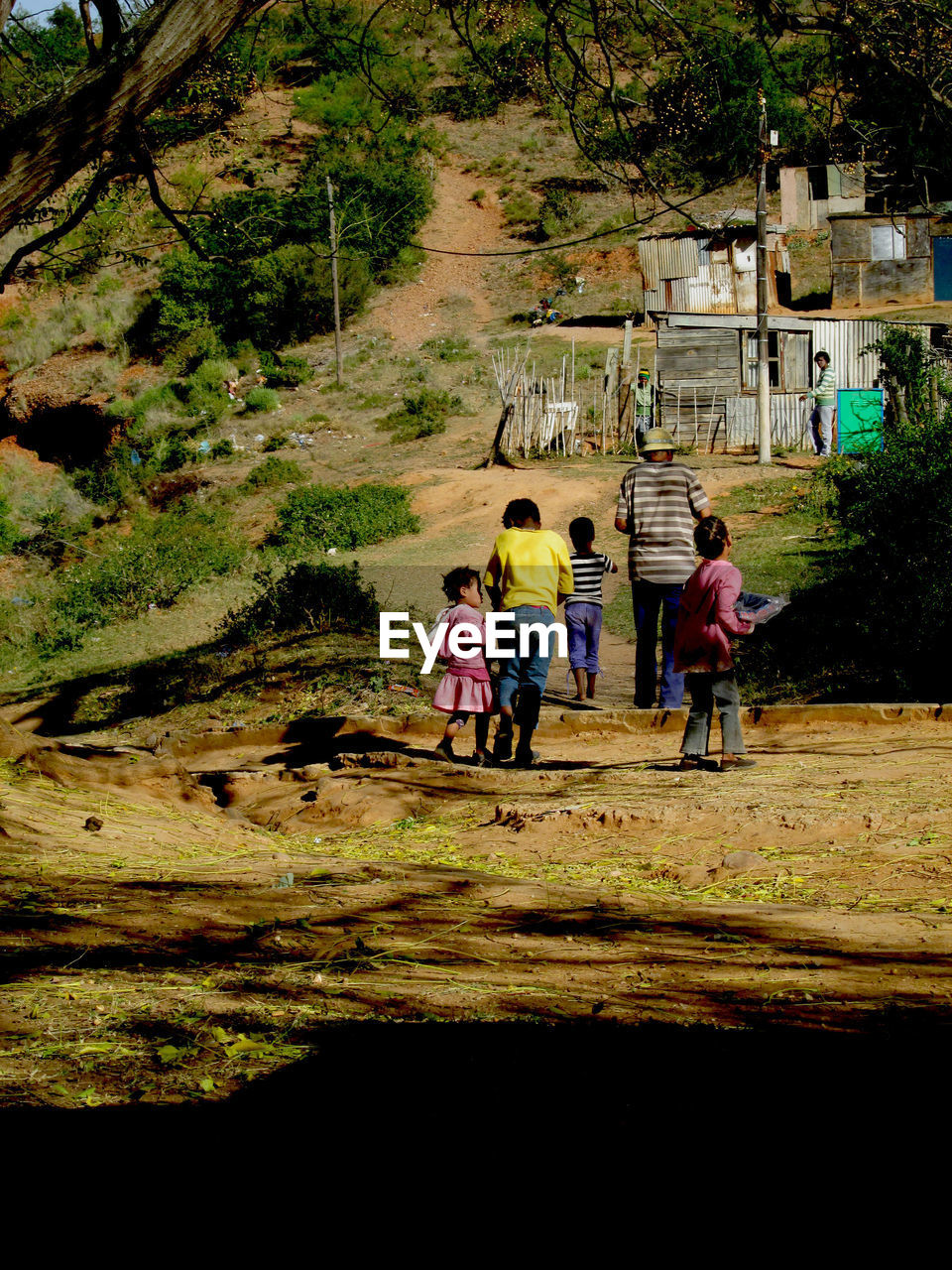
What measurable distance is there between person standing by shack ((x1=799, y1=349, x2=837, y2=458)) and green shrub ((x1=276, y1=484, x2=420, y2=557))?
881cm

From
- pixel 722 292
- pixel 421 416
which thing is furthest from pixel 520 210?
pixel 421 416

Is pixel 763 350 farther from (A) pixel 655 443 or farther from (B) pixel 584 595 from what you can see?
(A) pixel 655 443

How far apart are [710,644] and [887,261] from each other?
3557cm

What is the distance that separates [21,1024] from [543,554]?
4572mm

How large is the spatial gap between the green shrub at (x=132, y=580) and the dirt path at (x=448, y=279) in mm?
22226

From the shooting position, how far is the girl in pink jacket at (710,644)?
6.40m

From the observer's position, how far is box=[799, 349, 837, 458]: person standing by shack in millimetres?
23750

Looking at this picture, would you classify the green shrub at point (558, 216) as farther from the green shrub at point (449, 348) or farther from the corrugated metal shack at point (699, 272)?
the corrugated metal shack at point (699, 272)

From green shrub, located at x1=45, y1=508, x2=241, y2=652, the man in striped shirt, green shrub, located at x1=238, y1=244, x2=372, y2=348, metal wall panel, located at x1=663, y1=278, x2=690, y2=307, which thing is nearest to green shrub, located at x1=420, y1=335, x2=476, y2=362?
green shrub, located at x1=238, y1=244, x2=372, y2=348

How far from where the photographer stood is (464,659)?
705 cm

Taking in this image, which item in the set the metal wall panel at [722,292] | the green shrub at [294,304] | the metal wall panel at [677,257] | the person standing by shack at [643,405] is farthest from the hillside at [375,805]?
the green shrub at [294,304]

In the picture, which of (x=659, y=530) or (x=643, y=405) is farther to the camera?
(x=643, y=405)

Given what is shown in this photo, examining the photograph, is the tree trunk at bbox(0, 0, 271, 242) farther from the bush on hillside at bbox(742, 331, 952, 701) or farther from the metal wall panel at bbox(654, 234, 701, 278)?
the metal wall panel at bbox(654, 234, 701, 278)

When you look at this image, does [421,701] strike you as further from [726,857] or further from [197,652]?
[726,857]
